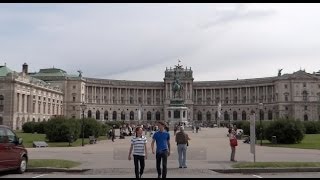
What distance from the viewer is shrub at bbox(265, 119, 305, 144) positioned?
5034 cm

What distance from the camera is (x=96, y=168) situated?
23.9 meters

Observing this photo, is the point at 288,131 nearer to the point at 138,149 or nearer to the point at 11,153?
the point at 138,149

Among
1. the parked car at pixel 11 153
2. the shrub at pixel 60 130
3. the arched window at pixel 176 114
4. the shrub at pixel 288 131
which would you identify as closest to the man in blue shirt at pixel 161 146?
the parked car at pixel 11 153

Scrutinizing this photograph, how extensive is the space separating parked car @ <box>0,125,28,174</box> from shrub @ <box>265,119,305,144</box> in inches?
1366

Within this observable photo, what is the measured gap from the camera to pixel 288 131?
5050 centimetres

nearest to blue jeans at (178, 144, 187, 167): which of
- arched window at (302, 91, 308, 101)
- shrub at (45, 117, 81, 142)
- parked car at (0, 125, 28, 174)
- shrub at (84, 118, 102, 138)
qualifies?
parked car at (0, 125, 28, 174)

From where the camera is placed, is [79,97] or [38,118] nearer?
[38,118]

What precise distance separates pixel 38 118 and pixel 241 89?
308 feet

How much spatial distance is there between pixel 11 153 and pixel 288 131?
3624cm

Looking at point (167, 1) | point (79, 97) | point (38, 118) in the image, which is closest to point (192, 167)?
point (167, 1)

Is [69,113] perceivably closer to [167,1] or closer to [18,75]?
[18,75]

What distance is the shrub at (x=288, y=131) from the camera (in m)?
50.3

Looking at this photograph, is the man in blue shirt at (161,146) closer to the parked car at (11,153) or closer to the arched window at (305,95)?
the parked car at (11,153)

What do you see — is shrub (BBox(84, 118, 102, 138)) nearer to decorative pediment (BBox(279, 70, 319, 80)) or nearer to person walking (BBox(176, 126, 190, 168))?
person walking (BBox(176, 126, 190, 168))
